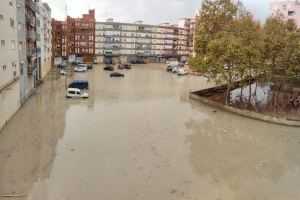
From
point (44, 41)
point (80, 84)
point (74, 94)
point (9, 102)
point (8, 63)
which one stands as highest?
point (44, 41)

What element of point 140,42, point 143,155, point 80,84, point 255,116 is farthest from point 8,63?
point 140,42

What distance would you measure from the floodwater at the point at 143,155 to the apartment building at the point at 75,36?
7933cm

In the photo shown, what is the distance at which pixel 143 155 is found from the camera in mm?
26250

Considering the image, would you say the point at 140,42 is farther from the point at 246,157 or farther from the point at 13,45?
the point at 246,157

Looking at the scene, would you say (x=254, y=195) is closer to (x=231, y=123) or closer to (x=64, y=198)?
(x=64, y=198)

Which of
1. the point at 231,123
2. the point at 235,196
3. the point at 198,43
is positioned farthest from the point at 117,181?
the point at 198,43

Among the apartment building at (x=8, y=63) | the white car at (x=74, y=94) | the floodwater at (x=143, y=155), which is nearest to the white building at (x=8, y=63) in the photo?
the apartment building at (x=8, y=63)

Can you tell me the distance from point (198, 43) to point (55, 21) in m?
79.6

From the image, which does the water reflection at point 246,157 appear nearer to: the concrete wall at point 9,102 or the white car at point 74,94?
the concrete wall at point 9,102

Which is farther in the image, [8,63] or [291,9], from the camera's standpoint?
[291,9]

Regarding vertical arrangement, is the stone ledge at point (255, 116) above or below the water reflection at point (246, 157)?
above

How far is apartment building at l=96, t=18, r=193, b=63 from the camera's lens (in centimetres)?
12762

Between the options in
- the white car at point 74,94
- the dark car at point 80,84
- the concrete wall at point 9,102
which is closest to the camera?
the concrete wall at point 9,102

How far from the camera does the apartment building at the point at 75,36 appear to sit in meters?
120
